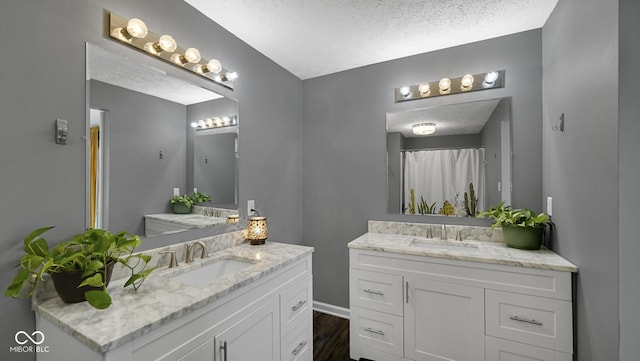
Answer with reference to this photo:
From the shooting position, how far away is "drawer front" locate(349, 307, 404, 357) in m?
1.89

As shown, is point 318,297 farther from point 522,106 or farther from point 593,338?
point 522,106

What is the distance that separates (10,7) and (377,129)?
2286 mm

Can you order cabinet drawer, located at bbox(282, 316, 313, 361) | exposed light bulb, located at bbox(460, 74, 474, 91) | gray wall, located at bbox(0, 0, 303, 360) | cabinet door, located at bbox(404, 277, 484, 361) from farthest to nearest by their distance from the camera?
exposed light bulb, located at bbox(460, 74, 474, 91) → cabinet door, located at bbox(404, 277, 484, 361) → cabinet drawer, located at bbox(282, 316, 313, 361) → gray wall, located at bbox(0, 0, 303, 360)

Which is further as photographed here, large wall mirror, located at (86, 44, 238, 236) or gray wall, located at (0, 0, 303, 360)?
large wall mirror, located at (86, 44, 238, 236)

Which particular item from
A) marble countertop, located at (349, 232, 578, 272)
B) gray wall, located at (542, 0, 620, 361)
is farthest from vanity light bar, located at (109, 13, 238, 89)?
gray wall, located at (542, 0, 620, 361)

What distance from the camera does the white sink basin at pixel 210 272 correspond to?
58.6 inches

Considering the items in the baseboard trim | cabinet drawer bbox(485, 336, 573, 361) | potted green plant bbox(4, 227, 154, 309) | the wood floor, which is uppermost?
potted green plant bbox(4, 227, 154, 309)

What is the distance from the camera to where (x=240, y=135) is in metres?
2.12

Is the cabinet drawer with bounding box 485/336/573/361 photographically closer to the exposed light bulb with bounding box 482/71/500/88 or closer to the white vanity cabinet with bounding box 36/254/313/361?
the white vanity cabinet with bounding box 36/254/313/361

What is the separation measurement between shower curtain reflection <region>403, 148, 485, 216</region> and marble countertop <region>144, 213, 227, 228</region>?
1612 millimetres

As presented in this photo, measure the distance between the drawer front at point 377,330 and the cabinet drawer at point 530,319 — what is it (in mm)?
575

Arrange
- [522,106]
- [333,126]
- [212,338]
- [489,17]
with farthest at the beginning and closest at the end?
[333,126] < [522,106] < [489,17] < [212,338]

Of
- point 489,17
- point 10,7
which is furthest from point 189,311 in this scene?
point 489,17

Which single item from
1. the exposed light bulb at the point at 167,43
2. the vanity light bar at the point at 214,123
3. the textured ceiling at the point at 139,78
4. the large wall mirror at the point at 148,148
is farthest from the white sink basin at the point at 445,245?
the exposed light bulb at the point at 167,43
